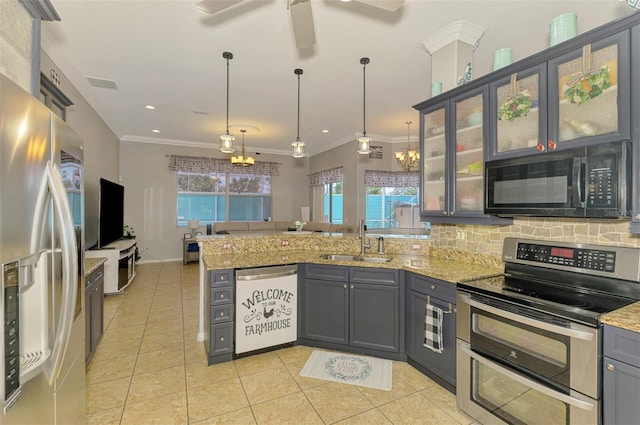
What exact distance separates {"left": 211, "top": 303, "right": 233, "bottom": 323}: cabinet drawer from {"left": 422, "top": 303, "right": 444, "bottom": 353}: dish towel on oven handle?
1629 mm

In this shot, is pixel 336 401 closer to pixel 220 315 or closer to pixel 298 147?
pixel 220 315

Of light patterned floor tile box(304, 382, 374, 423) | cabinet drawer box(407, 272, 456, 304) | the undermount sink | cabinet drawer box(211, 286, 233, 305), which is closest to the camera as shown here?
light patterned floor tile box(304, 382, 374, 423)

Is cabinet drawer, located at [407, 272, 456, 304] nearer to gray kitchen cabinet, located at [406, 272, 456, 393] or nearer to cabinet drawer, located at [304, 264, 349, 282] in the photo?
gray kitchen cabinet, located at [406, 272, 456, 393]

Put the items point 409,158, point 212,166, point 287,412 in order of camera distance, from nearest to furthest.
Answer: point 287,412
point 409,158
point 212,166

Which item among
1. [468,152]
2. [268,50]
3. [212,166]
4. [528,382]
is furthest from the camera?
[212,166]

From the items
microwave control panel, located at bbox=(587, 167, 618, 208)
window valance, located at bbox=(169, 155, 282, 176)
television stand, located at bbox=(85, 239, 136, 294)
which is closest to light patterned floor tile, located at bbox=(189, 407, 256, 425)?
microwave control panel, located at bbox=(587, 167, 618, 208)

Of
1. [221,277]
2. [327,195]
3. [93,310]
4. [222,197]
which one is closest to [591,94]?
[221,277]

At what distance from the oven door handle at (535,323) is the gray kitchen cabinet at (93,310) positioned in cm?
284

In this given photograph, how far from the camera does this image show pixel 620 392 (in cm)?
135

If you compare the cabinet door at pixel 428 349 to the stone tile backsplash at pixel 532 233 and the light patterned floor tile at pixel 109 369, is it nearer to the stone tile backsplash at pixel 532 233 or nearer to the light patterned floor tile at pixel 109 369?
the stone tile backsplash at pixel 532 233

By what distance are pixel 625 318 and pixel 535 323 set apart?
14.1 inches

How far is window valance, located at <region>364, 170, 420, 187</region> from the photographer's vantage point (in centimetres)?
714

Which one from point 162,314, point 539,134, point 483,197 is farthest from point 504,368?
point 162,314

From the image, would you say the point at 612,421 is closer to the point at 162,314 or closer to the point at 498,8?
the point at 498,8
